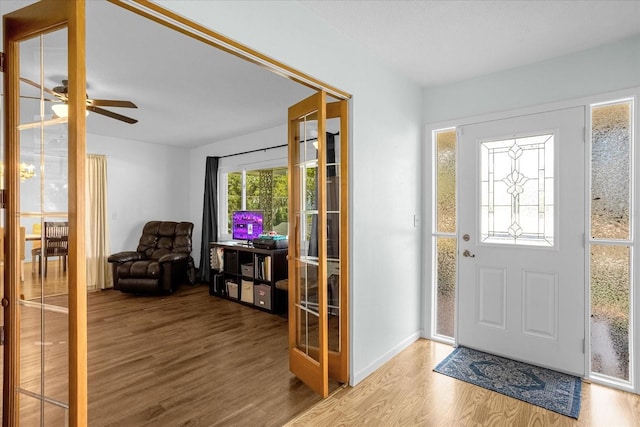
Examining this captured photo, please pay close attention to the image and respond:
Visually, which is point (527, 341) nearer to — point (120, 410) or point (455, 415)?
point (455, 415)

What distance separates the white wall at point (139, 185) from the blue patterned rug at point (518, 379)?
5.46 metres

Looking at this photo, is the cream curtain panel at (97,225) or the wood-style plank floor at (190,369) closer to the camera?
the wood-style plank floor at (190,369)

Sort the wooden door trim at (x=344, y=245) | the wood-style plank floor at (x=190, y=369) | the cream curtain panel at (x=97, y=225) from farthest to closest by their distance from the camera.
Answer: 1. the cream curtain panel at (x=97, y=225)
2. the wooden door trim at (x=344, y=245)
3. the wood-style plank floor at (x=190, y=369)

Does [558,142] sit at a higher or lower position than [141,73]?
lower

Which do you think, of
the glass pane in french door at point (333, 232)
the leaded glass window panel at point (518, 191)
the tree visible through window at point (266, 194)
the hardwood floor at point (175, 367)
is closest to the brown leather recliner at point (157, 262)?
the hardwood floor at point (175, 367)

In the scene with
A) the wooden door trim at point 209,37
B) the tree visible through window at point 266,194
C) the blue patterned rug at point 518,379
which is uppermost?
the wooden door trim at point 209,37

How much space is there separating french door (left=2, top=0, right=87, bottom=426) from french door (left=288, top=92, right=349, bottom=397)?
1437 mm

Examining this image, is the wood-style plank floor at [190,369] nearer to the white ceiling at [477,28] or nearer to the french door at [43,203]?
the french door at [43,203]

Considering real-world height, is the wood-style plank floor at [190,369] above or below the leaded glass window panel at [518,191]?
below

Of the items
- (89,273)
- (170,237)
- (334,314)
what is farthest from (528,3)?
(89,273)

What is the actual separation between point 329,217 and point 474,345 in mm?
1881

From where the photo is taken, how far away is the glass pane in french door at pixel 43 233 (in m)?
1.34

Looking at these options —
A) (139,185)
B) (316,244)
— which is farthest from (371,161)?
(139,185)

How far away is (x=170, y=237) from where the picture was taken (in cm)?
582
